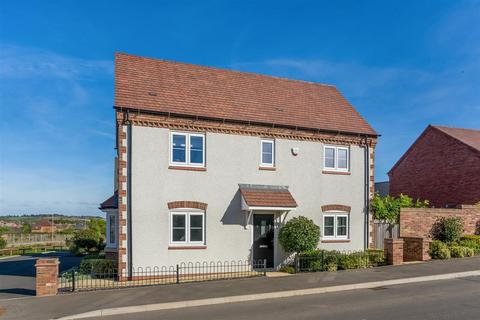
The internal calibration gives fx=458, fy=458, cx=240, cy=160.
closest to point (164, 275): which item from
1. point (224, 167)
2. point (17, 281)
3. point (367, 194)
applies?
point (224, 167)

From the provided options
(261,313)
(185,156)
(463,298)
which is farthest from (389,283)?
(185,156)

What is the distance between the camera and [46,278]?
13172mm

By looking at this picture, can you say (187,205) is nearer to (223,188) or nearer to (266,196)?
(223,188)

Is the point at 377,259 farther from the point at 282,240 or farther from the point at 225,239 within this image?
the point at 225,239

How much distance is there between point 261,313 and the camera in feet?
35.5

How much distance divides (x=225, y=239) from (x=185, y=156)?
11.6 feet

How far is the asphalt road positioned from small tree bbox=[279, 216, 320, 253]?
3.85 m

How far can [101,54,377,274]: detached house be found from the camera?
1645cm

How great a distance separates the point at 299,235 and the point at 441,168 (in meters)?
18.3

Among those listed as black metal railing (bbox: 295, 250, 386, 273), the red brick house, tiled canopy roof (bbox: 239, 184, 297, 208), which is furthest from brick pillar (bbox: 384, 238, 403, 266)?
the red brick house

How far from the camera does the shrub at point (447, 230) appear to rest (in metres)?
22.3

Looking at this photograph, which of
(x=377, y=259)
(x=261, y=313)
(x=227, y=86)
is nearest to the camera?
(x=261, y=313)

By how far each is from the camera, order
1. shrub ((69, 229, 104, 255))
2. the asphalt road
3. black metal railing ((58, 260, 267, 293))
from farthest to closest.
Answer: shrub ((69, 229, 104, 255)) < black metal railing ((58, 260, 267, 293)) < the asphalt road

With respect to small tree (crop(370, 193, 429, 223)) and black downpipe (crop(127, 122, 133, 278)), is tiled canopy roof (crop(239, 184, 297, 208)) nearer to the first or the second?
black downpipe (crop(127, 122, 133, 278))
